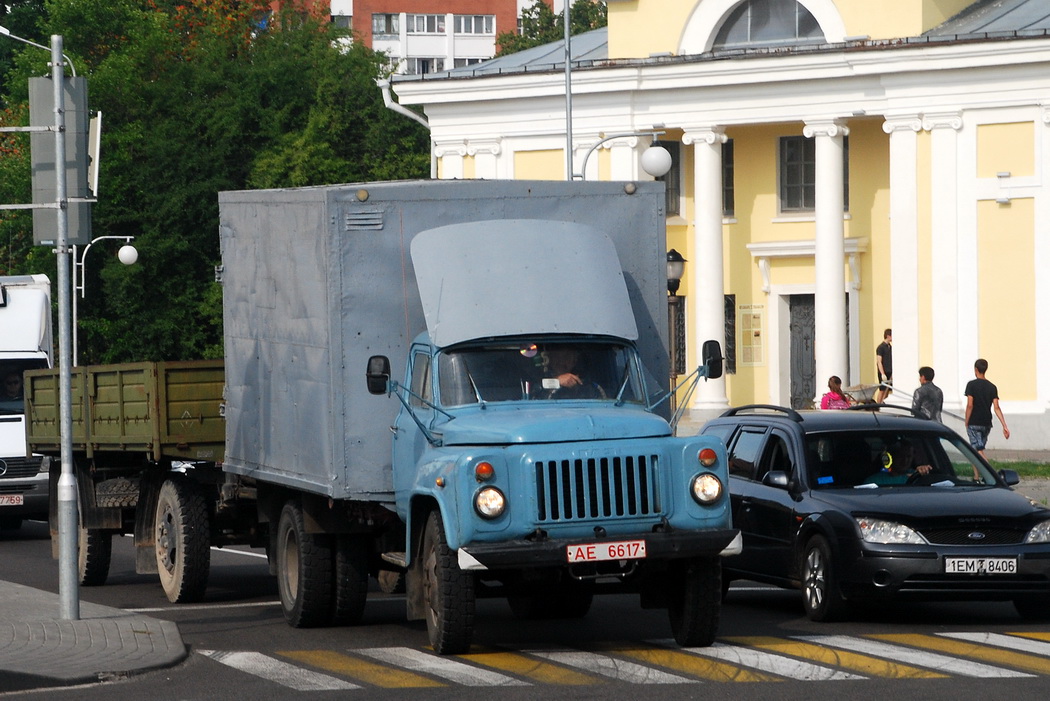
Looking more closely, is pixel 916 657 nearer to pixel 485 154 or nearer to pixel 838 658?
pixel 838 658

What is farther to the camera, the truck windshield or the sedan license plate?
the sedan license plate

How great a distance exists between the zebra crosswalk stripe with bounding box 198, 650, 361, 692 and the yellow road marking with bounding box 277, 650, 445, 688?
0.15m

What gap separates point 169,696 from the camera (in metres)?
10.9

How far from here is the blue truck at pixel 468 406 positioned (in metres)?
11.6

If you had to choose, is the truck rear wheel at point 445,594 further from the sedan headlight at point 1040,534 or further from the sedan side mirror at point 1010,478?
the sedan side mirror at point 1010,478

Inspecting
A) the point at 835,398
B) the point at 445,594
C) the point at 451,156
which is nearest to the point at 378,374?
the point at 445,594

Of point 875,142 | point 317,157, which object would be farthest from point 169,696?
point 317,157

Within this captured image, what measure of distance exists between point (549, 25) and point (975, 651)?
8173 cm

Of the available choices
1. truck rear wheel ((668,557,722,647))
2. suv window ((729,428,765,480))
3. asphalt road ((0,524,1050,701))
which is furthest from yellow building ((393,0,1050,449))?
truck rear wheel ((668,557,722,647))

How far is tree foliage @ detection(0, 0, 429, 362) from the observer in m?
64.1

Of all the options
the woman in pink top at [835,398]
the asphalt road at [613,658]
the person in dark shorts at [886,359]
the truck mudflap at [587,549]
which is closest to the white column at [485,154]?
the person in dark shorts at [886,359]

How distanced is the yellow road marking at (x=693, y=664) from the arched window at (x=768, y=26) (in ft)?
101

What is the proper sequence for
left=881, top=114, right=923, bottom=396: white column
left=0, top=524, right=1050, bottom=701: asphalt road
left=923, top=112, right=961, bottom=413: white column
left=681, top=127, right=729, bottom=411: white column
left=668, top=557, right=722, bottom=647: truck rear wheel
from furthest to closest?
left=681, top=127, right=729, bottom=411: white column → left=881, top=114, right=923, bottom=396: white column → left=923, top=112, right=961, bottom=413: white column → left=668, top=557, right=722, bottom=647: truck rear wheel → left=0, top=524, right=1050, bottom=701: asphalt road

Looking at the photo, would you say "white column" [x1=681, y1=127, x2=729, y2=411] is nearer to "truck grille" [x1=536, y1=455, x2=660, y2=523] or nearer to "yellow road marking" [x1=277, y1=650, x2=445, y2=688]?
"yellow road marking" [x1=277, y1=650, x2=445, y2=688]
